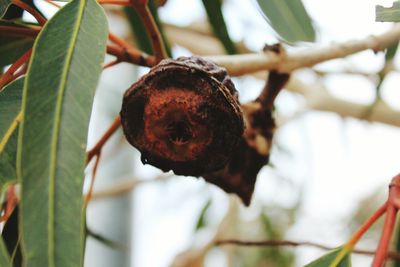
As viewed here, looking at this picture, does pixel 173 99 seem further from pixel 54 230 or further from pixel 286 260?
pixel 286 260

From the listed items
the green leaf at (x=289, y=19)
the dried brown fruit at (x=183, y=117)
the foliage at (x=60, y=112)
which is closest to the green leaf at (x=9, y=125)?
the foliage at (x=60, y=112)

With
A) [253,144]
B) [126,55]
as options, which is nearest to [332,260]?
[253,144]

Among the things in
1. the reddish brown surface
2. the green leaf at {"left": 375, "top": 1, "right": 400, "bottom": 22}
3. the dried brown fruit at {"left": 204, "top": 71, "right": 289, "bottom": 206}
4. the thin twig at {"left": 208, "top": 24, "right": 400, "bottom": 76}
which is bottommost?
the dried brown fruit at {"left": 204, "top": 71, "right": 289, "bottom": 206}

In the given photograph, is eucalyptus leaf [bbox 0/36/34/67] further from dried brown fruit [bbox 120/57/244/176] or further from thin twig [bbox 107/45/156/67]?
dried brown fruit [bbox 120/57/244/176]

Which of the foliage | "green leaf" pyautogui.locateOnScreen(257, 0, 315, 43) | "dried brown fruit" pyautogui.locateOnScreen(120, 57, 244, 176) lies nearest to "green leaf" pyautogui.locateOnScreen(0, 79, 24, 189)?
the foliage

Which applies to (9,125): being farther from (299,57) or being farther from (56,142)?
(299,57)

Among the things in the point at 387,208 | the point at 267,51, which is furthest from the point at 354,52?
the point at 387,208

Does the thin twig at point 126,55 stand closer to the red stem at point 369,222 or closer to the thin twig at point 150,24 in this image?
the thin twig at point 150,24
